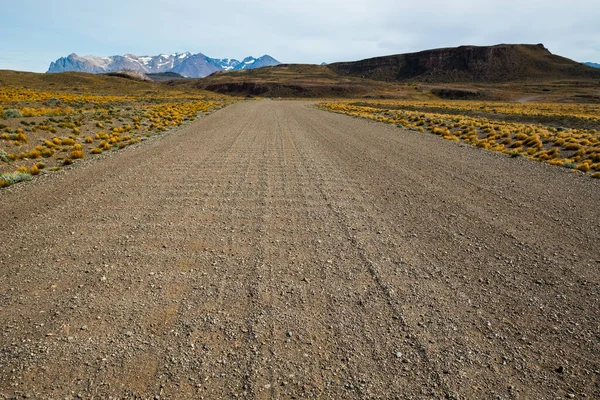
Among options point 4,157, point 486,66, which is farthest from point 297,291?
point 486,66

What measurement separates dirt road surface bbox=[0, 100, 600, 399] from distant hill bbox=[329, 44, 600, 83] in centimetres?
16459

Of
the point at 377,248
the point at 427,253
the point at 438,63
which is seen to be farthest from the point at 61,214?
the point at 438,63

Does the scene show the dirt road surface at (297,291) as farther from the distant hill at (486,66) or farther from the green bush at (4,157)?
the distant hill at (486,66)

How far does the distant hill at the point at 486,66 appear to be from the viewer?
146450mm

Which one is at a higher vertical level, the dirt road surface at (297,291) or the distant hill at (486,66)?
the distant hill at (486,66)

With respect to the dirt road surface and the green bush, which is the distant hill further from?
the green bush

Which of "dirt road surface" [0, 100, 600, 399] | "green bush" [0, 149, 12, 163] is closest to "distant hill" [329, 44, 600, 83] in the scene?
"dirt road surface" [0, 100, 600, 399]

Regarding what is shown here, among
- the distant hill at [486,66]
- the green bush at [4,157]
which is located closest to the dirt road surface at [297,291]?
the green bush at [4,157]

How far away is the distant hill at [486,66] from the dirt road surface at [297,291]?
6480 inches

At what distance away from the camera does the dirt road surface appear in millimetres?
3162

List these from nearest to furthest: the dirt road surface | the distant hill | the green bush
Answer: the dirt road surface → the green bush → the distant hill

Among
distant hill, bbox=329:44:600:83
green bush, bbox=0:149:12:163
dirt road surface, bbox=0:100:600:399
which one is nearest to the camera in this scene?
dirt road surface, bbox=0:100:600:399

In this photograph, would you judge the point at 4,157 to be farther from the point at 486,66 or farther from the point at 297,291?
the point at 486,66

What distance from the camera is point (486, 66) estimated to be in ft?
497
